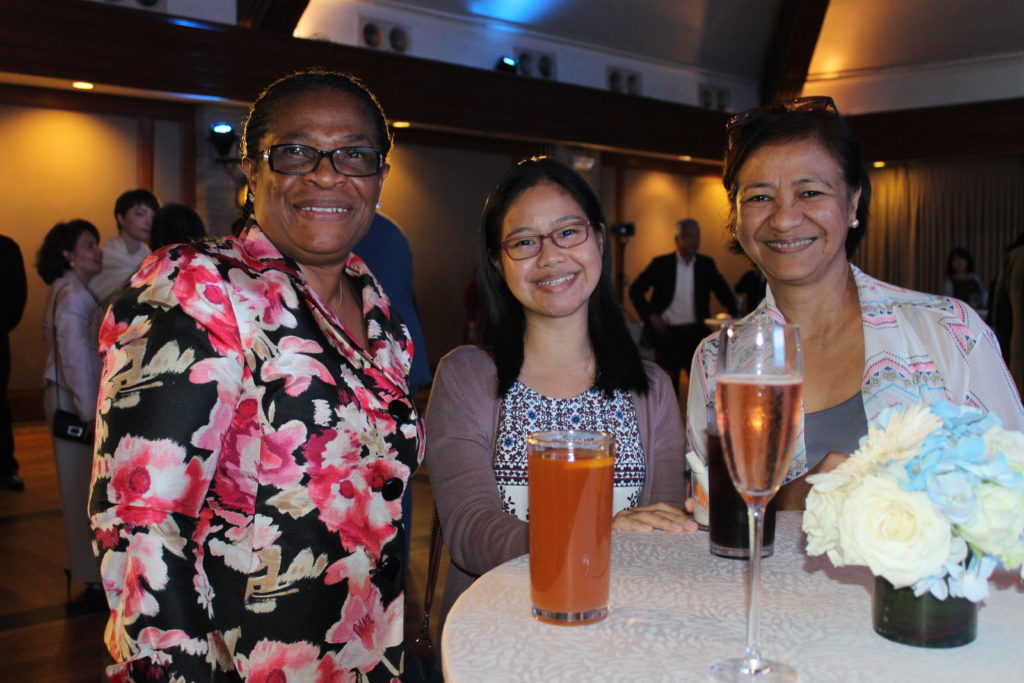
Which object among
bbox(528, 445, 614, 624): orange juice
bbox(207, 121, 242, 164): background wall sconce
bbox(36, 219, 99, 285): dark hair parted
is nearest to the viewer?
bbox(528, 445, 614, 624): orange juice

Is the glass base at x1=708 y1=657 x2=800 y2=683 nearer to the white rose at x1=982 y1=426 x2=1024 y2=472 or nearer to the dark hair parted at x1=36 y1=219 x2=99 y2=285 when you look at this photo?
the white rose at x1=982 y1=426 x2=1024 y2=472

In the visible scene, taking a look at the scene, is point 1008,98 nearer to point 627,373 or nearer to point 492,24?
point 492,24

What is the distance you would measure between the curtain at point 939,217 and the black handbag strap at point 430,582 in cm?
1299

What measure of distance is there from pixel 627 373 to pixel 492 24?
9.23m

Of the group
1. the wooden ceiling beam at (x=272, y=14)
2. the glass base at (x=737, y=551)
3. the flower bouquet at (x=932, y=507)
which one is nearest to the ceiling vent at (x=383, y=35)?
the wooden ceiling beam at (x=272, y=14)

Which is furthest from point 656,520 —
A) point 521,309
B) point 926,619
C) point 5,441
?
point 5,441

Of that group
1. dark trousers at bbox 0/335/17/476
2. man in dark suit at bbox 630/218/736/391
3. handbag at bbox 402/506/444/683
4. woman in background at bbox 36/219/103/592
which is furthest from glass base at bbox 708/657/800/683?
man in dark suit at bbox 630/218/736/391

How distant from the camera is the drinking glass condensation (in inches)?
38.5

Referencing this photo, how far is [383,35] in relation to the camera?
31.1 ft

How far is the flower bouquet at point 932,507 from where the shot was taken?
86 centimetres

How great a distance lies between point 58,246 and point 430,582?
3.30 metres

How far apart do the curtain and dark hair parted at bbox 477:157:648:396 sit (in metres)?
12.6

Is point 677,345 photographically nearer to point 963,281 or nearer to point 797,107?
point 963,281

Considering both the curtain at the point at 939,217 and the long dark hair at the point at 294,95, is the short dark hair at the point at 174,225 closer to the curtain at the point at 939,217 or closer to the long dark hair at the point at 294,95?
the long dark hair at the point at 294,95
